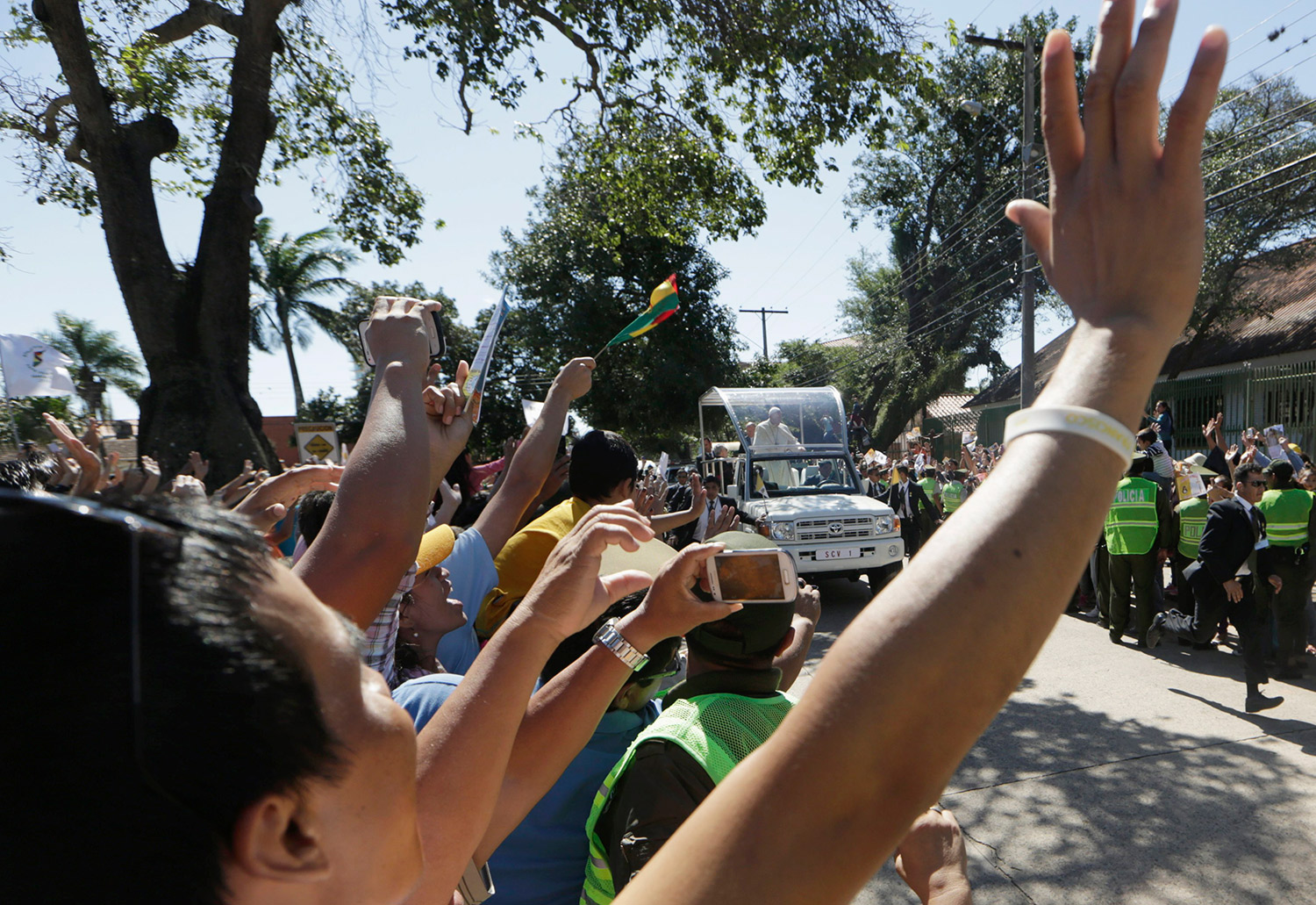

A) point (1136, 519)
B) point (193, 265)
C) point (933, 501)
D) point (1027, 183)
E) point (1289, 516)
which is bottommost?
point (933, 501)

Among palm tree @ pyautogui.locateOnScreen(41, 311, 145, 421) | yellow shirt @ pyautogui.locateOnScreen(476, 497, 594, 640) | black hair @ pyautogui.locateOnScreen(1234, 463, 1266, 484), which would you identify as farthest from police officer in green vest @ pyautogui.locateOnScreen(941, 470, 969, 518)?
palm tree @ pyautogui.locateOnScreen(41, 311, 145, 421)

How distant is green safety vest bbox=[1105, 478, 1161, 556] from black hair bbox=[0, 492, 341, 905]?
8059 millimetres

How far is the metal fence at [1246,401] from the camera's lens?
547 inches

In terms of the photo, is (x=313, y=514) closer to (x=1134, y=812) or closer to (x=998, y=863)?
(x=998, y=863)

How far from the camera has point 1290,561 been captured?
6629mm

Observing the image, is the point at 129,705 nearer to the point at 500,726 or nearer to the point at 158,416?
the point at 500,726

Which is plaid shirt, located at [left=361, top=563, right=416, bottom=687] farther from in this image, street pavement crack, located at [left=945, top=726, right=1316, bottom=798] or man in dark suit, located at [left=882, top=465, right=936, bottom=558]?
man in dark suit, located at [left=882, top=465, right=936, bottom=558]

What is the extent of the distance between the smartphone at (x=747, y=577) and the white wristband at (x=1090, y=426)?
0.95 meters

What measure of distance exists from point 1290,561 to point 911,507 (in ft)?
20.1

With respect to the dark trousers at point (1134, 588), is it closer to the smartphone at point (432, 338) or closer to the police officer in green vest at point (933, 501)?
the police officer in green vest at point (933, 501)

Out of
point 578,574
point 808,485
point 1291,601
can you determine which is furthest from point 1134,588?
point 578,574

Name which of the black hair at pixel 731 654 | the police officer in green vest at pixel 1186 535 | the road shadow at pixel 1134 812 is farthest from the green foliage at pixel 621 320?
the black hair at pixel 731 654

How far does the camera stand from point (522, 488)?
3.13 m

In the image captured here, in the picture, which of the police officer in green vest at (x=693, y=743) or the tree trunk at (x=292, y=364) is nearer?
the police officer in green vest at (x=693, y=743)
